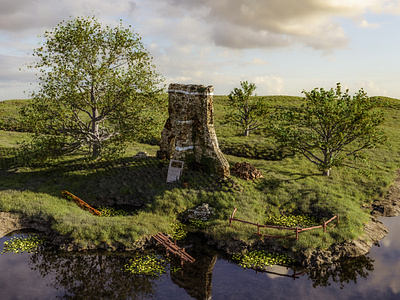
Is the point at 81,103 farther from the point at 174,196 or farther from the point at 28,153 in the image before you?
the point at 174,196

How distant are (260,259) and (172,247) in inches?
231

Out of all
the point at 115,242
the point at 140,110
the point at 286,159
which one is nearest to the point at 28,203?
the point at 115,242

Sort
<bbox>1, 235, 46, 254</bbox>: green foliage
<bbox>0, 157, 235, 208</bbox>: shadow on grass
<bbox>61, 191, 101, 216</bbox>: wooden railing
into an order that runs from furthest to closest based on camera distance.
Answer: <bbox>0, 157, 235, 208</bbox>: shadow on grass
<bbox>61, 191, 101, 216</bbox>: wooden railing
<bbox>1, 235, 46, 254</bbox>: green foliage

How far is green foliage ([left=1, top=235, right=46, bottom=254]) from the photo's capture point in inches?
789

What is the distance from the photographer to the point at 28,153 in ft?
97.3

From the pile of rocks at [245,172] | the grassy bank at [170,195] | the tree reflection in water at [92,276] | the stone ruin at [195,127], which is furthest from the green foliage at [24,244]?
the pile of rocks at [245,172]

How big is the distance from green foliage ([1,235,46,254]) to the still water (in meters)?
0.66

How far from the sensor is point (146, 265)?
18.5 meters

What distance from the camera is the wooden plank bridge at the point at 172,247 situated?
1891cm

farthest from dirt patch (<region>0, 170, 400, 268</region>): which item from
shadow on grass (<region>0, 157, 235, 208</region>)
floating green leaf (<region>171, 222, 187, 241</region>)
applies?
shadow on grass (<region>0, 157, 235, 208</region>)

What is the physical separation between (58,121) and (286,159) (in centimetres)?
2723

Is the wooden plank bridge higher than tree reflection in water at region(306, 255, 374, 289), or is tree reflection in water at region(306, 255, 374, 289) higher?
the wooden plank bridge

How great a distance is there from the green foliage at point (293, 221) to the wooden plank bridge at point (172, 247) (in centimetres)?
797

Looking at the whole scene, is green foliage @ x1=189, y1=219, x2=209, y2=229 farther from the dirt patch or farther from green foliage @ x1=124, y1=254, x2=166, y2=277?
green foliage @ x1=124, y1=254, x2=166, y2=277
